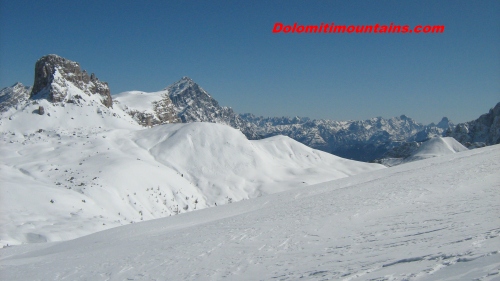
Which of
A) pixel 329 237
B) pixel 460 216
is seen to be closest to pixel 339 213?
pixel 329 237

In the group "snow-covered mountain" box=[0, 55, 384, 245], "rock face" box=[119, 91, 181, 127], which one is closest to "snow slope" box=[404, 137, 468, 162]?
"snow-covered mountain" box=[0, 55, 384, 245]

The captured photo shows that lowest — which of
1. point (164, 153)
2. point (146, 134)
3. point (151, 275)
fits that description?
point (151, 275)

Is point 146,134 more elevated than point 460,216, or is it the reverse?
point 146,134

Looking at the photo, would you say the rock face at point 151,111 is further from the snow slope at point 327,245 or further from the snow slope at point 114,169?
the snow slope at point 327,245

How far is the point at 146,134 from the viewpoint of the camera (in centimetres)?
8162

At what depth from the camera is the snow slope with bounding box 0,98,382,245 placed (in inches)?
1298

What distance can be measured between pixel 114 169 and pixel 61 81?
5588cm

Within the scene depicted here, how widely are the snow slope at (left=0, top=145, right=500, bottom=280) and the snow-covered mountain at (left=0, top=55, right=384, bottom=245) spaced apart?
11.2 meters

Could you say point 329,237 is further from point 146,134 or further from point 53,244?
point 146,134

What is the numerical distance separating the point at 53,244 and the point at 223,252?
16155 mm

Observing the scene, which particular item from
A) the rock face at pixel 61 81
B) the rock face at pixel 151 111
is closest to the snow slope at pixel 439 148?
the rock face at pixel 151 111

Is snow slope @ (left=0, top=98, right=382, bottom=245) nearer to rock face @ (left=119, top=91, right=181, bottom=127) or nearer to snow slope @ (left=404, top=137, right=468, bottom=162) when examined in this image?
rock face @ (left=119, top=91, right=181, bottom=127)

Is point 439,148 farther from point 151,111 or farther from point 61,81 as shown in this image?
point 61,81

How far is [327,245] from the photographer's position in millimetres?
12164
